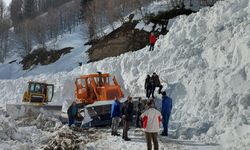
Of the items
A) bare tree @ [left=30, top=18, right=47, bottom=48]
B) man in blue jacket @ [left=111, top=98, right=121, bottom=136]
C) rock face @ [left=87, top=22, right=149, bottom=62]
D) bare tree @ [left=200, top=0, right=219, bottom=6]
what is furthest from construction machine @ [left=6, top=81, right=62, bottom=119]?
bare tree @ [left=30, top=18, right=47, bottom=48]

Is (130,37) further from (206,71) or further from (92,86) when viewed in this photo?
(206,71)

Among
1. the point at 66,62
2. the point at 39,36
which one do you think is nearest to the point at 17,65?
the point at 39,36

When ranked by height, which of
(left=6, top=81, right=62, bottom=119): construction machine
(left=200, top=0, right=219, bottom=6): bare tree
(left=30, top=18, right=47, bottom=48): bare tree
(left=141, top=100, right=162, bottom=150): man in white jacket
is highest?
(left=30, top=18, right=47, bottom=48): bare tree

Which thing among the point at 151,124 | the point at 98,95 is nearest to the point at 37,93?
the point at 98,95

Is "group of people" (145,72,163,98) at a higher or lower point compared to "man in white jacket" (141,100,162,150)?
higher

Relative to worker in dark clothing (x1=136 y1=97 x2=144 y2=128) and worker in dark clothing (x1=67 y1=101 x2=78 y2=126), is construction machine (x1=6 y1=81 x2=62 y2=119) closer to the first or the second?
worker in dark clothing (x1=67 y1=101 x2=78 y2=126)

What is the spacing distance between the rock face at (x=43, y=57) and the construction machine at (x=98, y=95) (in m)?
33.7

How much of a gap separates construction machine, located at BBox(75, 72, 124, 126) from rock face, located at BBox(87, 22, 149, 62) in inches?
530

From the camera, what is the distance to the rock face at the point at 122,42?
38.4 m

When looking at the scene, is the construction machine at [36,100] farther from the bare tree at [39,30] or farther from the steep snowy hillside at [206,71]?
the bare tree at [39,30]

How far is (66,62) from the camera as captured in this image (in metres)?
53.1

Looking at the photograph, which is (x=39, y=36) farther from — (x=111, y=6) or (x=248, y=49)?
(x=248, y=49)

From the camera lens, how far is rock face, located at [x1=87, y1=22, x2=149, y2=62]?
1512 inches

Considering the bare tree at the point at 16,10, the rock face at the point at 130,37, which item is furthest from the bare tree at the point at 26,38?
the rock face at the point at 130,37
